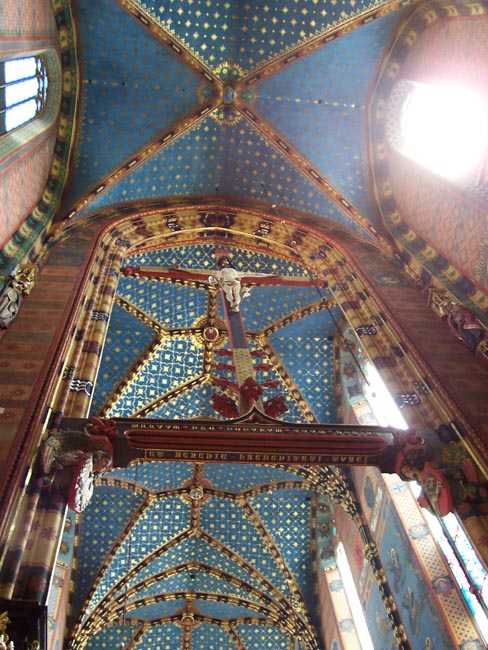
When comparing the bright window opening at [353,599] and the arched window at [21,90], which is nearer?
the arched window at [21,90]

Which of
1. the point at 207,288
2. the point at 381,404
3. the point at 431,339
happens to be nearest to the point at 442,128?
the point at 431,339

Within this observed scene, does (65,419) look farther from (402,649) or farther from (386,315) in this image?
(402,649)

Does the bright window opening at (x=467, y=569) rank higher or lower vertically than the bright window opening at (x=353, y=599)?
lower

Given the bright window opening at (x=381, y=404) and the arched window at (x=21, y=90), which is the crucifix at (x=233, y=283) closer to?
the bright window opening at (x=381, y=404)

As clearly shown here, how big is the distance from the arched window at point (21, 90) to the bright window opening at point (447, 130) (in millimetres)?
6841

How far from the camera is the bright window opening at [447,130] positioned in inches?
377

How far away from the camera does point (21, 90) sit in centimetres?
975

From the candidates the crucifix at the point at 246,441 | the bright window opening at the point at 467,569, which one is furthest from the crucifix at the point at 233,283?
the bright window opening at the point at 467,569

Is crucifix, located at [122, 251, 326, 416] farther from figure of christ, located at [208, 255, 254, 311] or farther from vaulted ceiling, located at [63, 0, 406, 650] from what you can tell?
vaulted ceiling, located at [63, 0, 406, 650]

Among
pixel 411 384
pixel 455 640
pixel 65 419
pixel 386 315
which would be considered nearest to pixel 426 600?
pixel 455 640

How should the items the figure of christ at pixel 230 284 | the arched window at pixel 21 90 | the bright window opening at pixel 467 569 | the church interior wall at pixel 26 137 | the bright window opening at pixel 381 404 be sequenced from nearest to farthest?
the bright window opening at pixel 467 569 < the church interior wall at pixel 26 137 < the arched window at pixel 21 90 < the figure of christ at pixel 230 284 < the bright window opening at pixel 381 404

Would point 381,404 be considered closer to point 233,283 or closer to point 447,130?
point 233,283

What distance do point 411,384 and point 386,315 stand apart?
1.50 metres

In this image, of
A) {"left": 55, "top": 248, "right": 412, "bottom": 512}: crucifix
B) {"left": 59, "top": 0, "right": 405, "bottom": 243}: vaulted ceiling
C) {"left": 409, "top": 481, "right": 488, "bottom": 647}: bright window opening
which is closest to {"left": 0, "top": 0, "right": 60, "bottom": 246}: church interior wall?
{"left": 59, "top": 0, "right": 405, "bottom": 243}: vaulted ceiling
